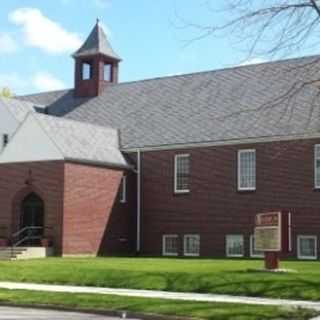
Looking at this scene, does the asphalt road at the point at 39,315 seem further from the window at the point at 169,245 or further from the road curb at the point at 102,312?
the window at the point at 169,245

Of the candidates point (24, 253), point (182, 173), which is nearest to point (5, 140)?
point (24, 253)

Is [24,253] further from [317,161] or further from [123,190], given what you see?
[317,161]

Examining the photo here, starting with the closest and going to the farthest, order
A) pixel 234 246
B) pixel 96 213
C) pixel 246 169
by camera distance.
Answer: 1. pixel 234 246
2. pixel 246 169
3. pixel 96 213

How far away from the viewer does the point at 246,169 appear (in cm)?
4022

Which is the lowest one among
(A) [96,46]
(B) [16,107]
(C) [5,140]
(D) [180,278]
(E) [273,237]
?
(D) [180,278]

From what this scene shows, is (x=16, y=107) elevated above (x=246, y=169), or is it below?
above

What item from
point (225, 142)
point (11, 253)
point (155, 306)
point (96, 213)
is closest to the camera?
point (155, 306)

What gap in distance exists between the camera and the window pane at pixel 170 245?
42625mm

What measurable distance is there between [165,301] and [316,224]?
1914 cm

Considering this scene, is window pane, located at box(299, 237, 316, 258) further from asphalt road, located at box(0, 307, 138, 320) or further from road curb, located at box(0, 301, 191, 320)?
asphalt road, located at box(0, 307, 138, 320)

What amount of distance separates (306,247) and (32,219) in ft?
46.9

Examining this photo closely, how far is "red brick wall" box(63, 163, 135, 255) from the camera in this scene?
130 ft

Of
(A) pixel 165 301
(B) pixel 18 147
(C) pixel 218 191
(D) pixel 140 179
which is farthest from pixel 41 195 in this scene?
(A) pixel 165 301

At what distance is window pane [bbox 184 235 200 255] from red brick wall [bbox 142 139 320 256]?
323 millimetres
